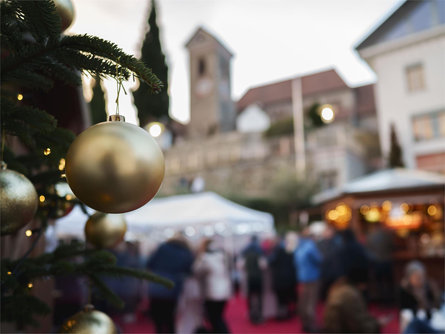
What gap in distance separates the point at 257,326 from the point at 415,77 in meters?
17.1

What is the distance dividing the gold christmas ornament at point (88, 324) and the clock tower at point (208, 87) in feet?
120

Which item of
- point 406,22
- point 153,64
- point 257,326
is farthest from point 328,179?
point 257,326

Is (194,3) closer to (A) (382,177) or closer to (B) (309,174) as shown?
(A) (382,177)

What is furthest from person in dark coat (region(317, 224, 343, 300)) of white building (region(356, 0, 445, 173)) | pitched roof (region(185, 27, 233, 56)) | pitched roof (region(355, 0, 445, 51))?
pitched roof (region(185, 27, 233, 56))

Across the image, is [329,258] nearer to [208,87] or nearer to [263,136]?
[263,136]

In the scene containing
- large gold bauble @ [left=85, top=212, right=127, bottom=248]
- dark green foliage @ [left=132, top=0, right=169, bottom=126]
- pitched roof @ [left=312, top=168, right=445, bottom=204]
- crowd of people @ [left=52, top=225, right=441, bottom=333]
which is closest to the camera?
large gold bauble @ [left=85, top=212, right=127, bottom=248]

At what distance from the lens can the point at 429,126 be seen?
20016 mm

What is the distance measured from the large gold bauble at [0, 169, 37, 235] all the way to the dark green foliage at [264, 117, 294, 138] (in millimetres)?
26178

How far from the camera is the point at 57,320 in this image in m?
5.75

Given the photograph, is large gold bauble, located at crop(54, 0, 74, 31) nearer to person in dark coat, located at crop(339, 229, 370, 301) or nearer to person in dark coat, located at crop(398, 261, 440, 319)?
person in dark coat, located at crop(339, 229, 370, 301)

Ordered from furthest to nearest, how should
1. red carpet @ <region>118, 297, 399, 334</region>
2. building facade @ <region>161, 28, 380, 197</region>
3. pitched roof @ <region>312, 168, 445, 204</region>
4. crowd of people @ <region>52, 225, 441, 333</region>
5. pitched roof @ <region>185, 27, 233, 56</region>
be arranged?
pitched roof @ <region>185, 27, 233, 56</region>
building facade @ <region>161, 28, 380, 197</region>
pitched roof @ <region>312, 168, 445, 204</region>
red carpet @ <region>118, 297, 399, 334</region>
crowd of people @ <region>52, 225, 441, 333</region>

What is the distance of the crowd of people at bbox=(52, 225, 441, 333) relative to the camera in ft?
13.7

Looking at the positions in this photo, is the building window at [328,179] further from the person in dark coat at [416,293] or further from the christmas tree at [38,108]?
the christmas tree at [38,108]

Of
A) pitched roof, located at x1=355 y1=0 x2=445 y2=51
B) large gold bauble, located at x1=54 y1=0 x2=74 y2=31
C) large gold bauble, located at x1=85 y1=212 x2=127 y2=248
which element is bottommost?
large gold bauble, located at x1=85 y1=212 x2=127 y2=248
